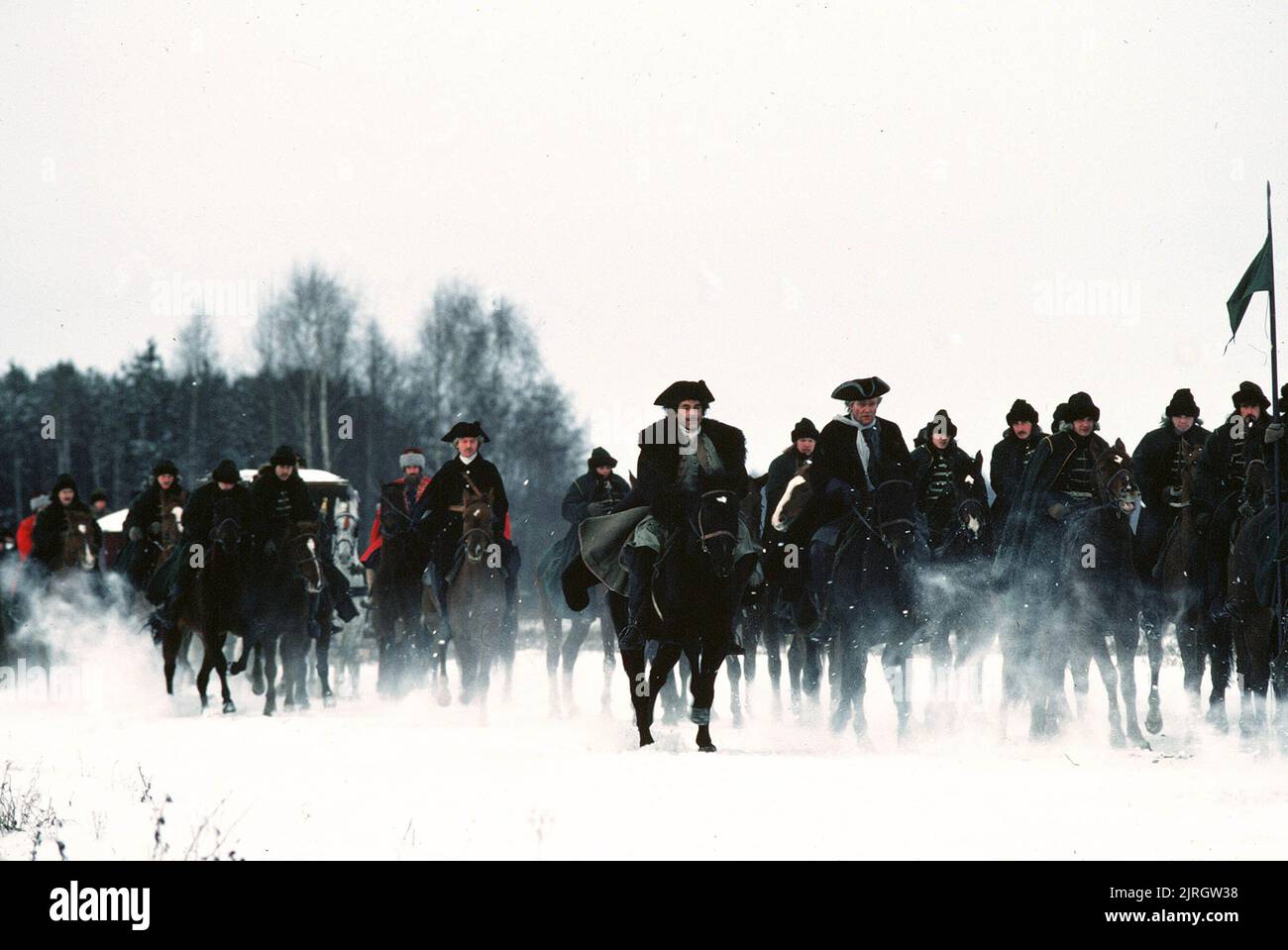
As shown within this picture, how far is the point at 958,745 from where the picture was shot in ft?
42.3

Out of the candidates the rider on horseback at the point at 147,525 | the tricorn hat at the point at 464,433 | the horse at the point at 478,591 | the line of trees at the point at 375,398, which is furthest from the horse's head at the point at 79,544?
the line of trees at the point at 375,398

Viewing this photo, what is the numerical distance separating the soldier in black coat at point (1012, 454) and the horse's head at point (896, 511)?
3.65 meters

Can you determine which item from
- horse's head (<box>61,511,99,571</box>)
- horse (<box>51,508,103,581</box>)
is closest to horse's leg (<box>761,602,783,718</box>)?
horse (<box>51,508,103,581</box>)

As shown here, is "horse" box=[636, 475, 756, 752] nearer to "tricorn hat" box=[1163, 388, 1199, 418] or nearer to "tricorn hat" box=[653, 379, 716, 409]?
"tricorn hat" box=[653, 379, 716, 409]

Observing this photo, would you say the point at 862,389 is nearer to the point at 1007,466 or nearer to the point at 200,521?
the point at 1007,466

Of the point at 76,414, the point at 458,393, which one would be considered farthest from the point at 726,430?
the point at 76,414

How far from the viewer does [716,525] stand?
1191 centimetres

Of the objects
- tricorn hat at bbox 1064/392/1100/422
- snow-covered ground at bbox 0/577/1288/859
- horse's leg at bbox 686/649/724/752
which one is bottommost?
snow-covered ground at bbox 0/577/1288/859

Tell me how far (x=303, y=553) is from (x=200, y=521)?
3.42 ft

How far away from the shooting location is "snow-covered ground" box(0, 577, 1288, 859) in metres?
8.08

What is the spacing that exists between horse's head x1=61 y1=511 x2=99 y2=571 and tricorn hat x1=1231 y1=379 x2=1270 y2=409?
45.5ft

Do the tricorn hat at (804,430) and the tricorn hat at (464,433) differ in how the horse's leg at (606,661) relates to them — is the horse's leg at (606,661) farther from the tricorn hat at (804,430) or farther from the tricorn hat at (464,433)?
the tricorn hat at (804,430)

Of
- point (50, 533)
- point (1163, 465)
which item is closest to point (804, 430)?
point (1163, 465)
